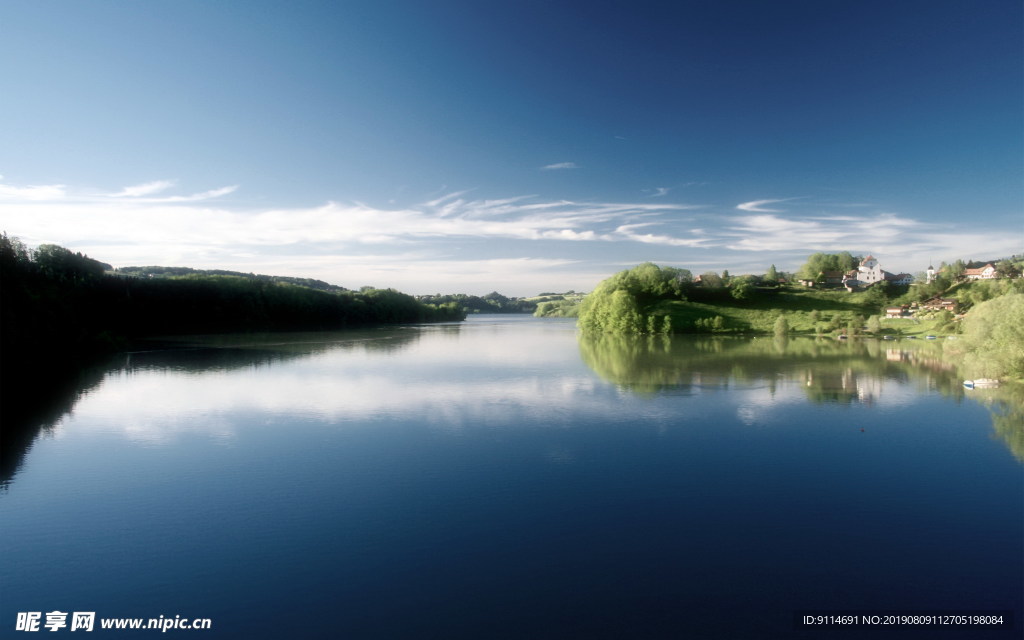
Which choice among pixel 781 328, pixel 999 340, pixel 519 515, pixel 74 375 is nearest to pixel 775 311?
pixel 781 328

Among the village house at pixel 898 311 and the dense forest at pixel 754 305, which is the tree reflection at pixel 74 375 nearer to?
the dense forest at pixel 754 305

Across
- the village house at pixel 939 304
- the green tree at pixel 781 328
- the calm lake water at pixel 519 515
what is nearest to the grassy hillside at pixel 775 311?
the green tree at pixel 781 328

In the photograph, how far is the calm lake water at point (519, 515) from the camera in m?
7.57

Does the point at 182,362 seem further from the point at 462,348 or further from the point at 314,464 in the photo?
the point at 314,464

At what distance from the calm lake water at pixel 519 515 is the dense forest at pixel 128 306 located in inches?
867

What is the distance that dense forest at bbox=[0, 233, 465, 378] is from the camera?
36.2 m

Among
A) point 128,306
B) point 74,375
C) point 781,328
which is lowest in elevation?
point 74,375

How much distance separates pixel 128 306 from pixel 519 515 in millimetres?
81996

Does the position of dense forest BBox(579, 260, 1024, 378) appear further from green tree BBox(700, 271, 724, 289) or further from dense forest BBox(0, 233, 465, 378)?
dense forest BBox(0, 233, 465, 378)

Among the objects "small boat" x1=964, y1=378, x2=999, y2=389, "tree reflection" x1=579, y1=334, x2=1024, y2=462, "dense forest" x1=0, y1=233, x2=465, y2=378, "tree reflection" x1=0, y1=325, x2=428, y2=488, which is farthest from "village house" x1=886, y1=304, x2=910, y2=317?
"dense forest" x1=0, y1=233, x2=465, y2=378

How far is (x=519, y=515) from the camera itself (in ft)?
34.6

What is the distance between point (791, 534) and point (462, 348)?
43.2m

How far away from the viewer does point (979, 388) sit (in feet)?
85.0

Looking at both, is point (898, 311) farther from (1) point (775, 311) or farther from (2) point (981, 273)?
(2) point (981, 273)
